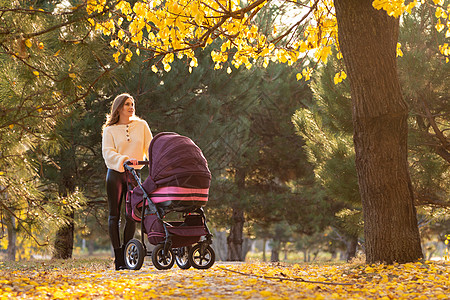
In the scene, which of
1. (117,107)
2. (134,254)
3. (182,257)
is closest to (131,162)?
(117,107)

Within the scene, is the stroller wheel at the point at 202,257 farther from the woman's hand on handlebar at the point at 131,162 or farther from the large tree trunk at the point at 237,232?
the large tree trunk at the point at 237,232

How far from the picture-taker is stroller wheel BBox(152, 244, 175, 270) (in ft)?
18.6

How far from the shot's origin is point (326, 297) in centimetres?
429

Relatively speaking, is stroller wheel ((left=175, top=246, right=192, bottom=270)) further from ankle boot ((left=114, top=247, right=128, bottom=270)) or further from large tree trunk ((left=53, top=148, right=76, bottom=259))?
large tree trunk ((left=53, top=148, right=76, bottom=259))

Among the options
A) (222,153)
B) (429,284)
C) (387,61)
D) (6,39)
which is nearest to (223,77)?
(222,153)

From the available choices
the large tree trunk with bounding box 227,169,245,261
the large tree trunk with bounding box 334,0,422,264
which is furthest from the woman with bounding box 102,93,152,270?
the large tree trunk with bounding box 227,169,245,261

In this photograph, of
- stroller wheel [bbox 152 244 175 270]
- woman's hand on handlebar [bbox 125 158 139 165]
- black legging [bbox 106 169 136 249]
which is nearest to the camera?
stroller wheel [bbox 152 244 175 270]

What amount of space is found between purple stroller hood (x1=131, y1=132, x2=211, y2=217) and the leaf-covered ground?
3.10ft

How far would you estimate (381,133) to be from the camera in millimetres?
6113

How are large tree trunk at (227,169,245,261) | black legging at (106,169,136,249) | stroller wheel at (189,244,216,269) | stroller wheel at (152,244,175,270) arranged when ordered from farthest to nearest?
large tree trunk at (227,169,245,261)
black legging at (106,169,136,249)
stroller wheel at (189,244,216,269)
stroller wheel at (152,244,175,270)

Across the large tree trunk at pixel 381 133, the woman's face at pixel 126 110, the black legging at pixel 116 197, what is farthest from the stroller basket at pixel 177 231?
the large tree trunk at pixel 381 133

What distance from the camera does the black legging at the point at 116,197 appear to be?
6.17m

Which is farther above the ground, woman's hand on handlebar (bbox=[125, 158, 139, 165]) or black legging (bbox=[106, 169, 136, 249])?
woman's hand on handlebar (bbox=[125, 158, 139, 165])

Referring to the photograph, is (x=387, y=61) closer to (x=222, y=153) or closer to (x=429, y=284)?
(x=429, y=284)
